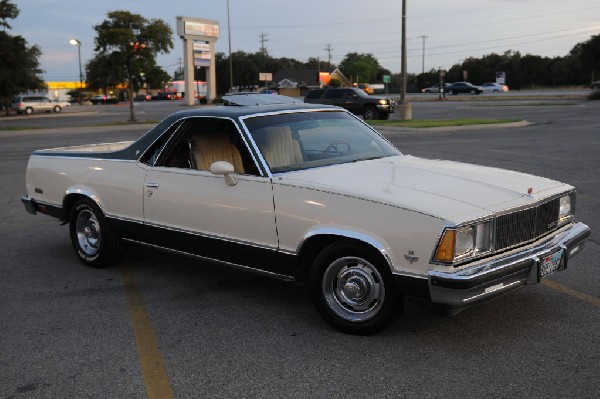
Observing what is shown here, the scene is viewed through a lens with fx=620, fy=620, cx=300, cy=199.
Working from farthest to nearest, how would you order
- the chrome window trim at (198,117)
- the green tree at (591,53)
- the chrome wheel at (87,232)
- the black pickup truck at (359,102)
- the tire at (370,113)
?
the green tree at (591,53)
the tire at (370,113)
the black pickup truck at (359,102)
the chrome wheel at (87,232)
the chrome window trim at (198,117)

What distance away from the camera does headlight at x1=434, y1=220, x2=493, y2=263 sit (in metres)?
3.79

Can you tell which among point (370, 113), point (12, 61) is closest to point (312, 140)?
point (370, 113)

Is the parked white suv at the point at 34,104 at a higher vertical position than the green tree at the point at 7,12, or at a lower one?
lower

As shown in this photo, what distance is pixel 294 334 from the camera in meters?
4.43

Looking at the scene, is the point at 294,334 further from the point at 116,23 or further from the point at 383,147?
the point at 116,23

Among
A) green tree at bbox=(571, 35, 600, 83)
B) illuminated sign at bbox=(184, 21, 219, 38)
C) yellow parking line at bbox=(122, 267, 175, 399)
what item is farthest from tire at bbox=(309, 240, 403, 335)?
green tree at bbox=(571, 35, 600, 83)

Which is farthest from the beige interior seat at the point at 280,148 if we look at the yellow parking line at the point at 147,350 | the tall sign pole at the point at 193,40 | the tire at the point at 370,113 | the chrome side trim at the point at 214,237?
the tall sign pole at the point at 193,40

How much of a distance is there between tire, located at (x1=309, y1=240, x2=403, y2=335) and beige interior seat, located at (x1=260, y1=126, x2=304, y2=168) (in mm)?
963

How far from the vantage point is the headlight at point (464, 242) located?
12.4 ft

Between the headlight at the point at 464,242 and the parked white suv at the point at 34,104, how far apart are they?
188 ft

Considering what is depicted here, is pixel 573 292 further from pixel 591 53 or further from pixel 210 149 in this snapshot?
pixel 591 53

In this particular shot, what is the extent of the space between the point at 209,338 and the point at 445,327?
170 centimetres

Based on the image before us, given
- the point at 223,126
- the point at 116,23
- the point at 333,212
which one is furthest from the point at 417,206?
the point at 116,23

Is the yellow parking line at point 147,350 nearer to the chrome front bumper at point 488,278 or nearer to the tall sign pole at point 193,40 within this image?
the chrome front bumper at point 488,278
